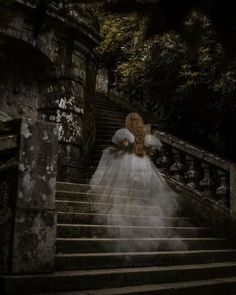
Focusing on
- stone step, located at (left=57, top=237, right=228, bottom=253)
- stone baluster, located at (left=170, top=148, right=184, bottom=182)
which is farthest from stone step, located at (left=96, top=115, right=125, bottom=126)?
stone step, located at (left=57, top=237, right=228, bottom=253)

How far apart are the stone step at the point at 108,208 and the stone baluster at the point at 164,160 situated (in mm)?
1299

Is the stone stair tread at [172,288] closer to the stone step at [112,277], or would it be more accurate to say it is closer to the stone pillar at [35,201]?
the stone step at [112,277]

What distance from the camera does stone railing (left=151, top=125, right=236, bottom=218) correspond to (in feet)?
25.4

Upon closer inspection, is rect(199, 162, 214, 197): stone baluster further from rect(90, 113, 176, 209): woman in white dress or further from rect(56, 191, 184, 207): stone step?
rect(56, 191, 184, 207): stone step

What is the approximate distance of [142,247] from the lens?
6.02 meters

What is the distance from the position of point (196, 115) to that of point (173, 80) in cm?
119

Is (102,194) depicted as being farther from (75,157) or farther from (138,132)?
(75,157)

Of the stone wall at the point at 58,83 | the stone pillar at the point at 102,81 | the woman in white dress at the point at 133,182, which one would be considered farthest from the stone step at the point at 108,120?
the woman in white dress at the point at 133,182

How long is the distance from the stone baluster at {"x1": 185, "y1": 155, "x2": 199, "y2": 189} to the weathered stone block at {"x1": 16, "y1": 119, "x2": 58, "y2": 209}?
4018 millimetres

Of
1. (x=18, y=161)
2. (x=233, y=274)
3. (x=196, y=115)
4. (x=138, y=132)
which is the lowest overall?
(x=233, y=274)

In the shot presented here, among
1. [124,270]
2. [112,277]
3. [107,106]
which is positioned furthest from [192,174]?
[107,106]

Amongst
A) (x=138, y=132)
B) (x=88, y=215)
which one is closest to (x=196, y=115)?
(x=138, y=132)

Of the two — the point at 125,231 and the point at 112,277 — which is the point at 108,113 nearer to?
the point at 125,231

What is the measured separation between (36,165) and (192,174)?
168 inches
